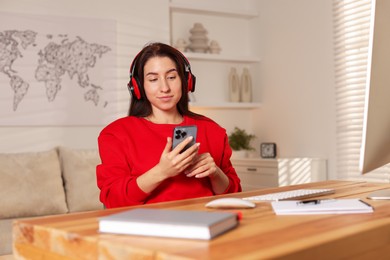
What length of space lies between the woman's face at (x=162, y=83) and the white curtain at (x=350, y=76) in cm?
256

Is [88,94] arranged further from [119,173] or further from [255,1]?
[119,173]

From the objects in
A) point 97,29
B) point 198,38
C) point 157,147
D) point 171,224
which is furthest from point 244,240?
point 198,38

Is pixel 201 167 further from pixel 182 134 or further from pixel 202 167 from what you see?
pixel 182 134

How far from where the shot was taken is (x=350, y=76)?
4.39 metres

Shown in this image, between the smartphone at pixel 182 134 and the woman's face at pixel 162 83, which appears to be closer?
the smartphone at pixel 182 134

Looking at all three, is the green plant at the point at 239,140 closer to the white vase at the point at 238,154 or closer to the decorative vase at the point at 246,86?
the white vase at the point at 238,154

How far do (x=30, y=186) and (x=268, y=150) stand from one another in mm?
2233

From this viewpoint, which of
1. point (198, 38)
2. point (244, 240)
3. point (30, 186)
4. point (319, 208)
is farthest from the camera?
point (198, 38)

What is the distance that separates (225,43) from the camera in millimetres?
5488

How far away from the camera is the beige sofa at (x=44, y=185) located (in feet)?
12.2

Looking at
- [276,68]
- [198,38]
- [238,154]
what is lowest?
[238,154]

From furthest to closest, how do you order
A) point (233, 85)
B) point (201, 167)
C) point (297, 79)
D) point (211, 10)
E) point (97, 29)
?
point (233, 85) < point (211, 10) < point (297, 79) < point (97, 29) < point (201, 167)

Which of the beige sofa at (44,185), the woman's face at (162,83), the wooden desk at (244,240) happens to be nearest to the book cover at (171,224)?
the wooden desk at (244,240)

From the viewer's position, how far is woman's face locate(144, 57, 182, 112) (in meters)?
2.01
